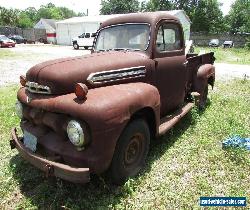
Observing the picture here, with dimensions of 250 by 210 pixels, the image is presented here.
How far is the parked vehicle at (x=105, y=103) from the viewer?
3.56 m

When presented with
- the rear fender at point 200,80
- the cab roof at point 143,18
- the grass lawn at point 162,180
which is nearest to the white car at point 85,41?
the rear fender at point 200,80

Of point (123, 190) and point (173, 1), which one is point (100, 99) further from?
point (173, 1)

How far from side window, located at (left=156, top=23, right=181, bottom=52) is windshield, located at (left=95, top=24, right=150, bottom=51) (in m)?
0.25

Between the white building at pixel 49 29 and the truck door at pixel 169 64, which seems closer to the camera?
the truck door at pixel 169 64

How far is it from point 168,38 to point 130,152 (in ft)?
7.80

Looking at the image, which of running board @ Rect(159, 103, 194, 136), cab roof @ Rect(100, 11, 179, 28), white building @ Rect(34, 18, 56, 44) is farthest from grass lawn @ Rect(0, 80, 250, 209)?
white building @ Rect(34, 18, 56, 44)

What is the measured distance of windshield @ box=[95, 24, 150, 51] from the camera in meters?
5.18

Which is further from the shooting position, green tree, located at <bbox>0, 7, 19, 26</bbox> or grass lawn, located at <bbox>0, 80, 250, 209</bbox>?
green tree, located at <bbox>0, 7, 19, 26</bbox>

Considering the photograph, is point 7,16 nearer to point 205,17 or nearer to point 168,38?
point 205,17

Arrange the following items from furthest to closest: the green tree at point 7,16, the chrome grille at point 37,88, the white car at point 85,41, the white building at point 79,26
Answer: the green tree at point 7,16 → the white building at point 79,26 → the white car at point 85,41 → the chrome grille at point 37,88

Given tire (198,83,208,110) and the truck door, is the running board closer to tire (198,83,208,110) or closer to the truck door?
the truck door

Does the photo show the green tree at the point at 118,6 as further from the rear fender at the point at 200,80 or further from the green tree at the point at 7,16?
the rear fender at the point at 200,80

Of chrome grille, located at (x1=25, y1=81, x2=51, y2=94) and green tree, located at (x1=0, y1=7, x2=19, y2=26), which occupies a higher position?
green tree, located at (x1=0, y1=7, x2=19, y2=26)

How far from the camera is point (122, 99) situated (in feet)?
12.5
